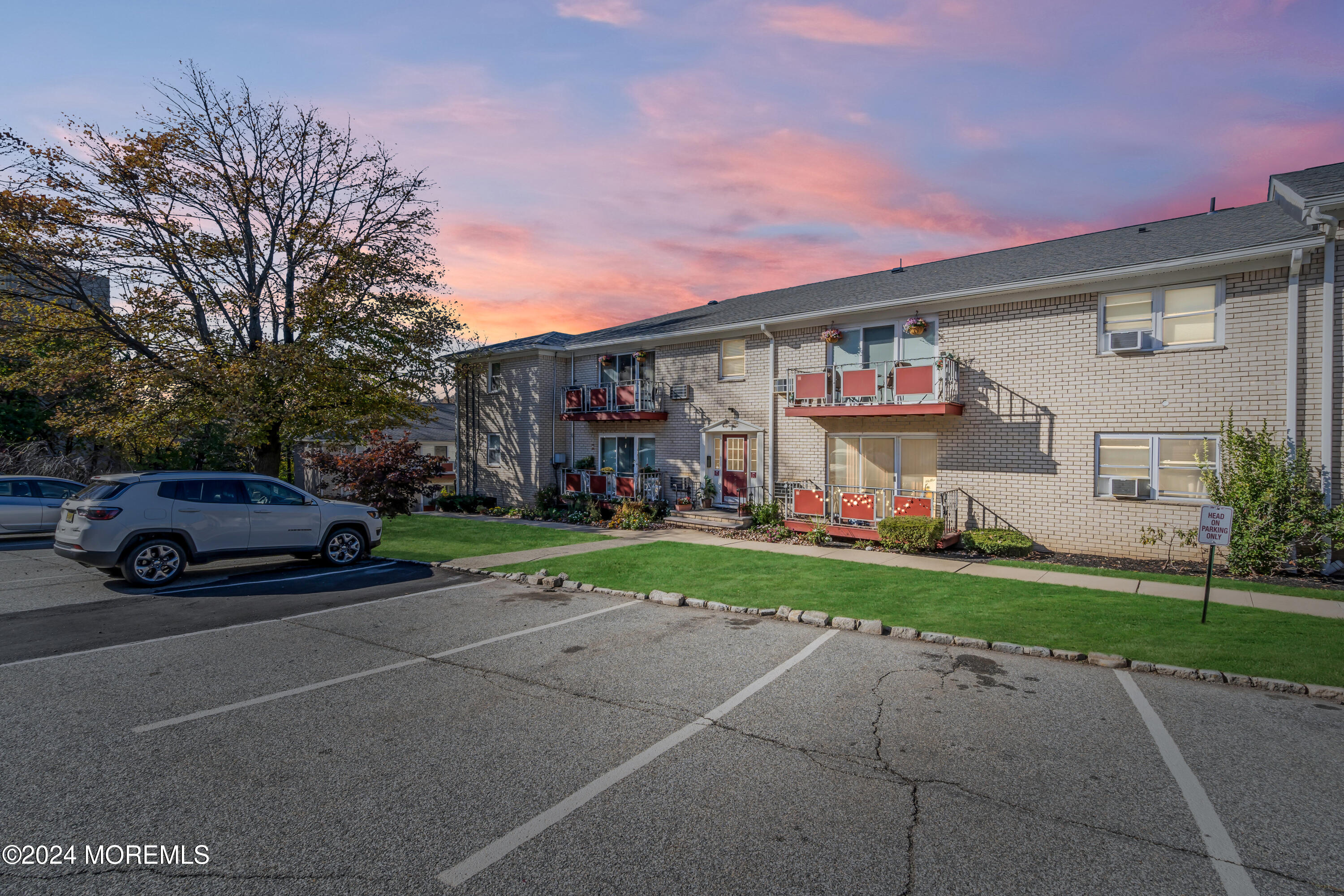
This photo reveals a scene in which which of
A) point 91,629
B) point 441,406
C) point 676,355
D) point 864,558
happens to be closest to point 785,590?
point 864,558

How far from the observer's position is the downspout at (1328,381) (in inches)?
428

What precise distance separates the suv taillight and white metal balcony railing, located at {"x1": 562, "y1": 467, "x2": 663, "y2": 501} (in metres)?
12.4

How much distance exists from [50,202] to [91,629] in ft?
47.8

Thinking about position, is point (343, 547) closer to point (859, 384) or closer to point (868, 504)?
point (868, 504)

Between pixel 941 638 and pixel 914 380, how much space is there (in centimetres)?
832

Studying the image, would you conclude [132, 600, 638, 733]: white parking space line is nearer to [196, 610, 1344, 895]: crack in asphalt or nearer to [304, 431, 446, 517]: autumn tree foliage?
[196, 610, 1344, 895]: crack in asphalt

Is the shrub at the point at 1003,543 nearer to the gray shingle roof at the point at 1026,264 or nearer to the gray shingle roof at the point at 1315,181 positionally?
the gray shingle roof at the point at 1026,264

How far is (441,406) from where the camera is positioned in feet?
153

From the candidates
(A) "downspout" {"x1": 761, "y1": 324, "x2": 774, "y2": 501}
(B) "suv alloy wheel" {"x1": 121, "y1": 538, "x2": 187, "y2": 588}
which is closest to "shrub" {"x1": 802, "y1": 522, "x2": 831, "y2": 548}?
(A) "downspout" {"x1": 761, "y1": 324, "x2": 774, "y2": 501}

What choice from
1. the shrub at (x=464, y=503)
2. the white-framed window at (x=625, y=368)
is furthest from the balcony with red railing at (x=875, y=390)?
the shrub at (x=464, y=503)

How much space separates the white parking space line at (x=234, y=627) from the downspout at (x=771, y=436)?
29.2 feet

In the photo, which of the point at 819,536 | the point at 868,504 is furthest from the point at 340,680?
the point at 868,504

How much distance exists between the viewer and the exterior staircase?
1727 centimetres

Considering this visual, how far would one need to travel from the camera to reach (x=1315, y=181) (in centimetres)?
1155
